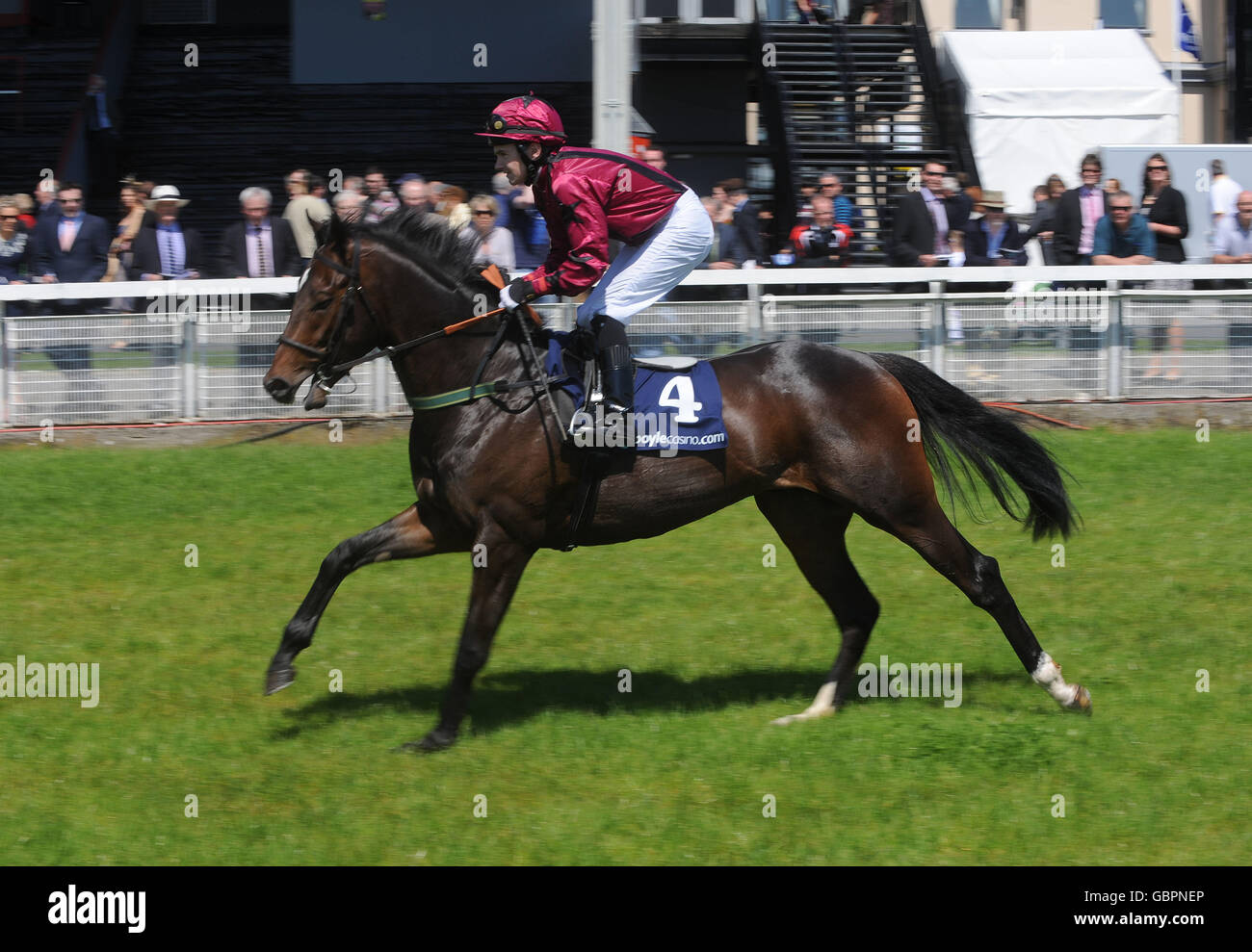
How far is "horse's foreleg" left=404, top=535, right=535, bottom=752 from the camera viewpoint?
5770mm

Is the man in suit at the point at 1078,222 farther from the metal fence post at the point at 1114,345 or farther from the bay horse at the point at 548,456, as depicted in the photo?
the bay horse at the point at 548,456

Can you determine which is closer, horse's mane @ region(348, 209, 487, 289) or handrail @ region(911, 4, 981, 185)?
horse's mane @ region(348, 209, 487, 289)

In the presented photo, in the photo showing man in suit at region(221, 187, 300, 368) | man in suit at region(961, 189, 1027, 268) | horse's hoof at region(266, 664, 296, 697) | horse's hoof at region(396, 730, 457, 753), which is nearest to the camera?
horse's hoof at region(396, 730, 457, 753)

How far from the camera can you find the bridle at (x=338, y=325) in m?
5.85

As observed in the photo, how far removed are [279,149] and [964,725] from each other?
15463mm

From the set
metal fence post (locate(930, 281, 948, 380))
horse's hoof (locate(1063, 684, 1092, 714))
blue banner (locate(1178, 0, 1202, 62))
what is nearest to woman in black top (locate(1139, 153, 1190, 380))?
metal fence post (locate(930, 281, 948, 380))

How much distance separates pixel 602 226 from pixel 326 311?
1.07 metres

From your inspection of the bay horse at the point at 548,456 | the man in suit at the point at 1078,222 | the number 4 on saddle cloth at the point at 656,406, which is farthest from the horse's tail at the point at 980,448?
the man in suit at the point at 1078,222

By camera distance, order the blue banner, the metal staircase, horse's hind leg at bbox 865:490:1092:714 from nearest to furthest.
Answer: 1. horse's hind leg at bbox 865:490:1092:714
2. the metal staircase
3. the blue banner

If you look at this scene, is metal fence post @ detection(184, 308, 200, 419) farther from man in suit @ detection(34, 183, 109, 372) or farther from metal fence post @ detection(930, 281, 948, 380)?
metal fence post @ detection(930, 281, 948, 380)

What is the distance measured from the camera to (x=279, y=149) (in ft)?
63.7

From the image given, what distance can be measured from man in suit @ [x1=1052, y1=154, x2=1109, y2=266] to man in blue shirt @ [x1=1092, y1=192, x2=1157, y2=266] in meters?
0.12

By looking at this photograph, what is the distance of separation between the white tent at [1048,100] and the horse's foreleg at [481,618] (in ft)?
43.0
